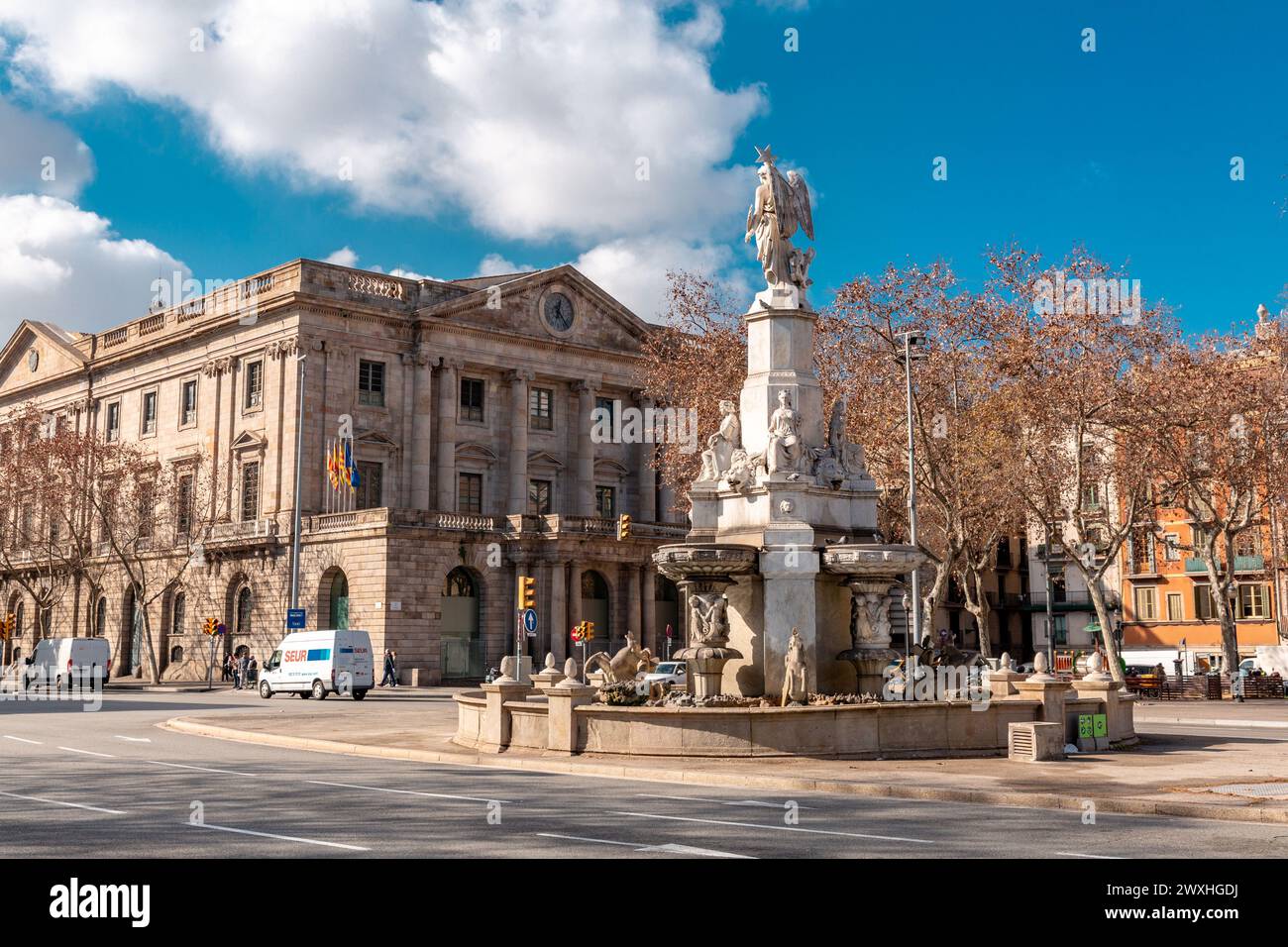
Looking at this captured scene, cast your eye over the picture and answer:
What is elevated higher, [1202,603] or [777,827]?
[1202,603]

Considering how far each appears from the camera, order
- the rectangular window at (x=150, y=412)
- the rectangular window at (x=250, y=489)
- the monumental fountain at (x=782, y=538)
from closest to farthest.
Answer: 1. the monumental fountain at (x=782, y=538)
2. the rectangular window at (x=250, y=489)
3. the rectangular window at (x=150, y=412)

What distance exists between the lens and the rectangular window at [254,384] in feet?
203

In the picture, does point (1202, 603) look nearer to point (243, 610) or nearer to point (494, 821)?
point (243, 610)

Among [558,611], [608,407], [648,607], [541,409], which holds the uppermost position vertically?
[608,407]

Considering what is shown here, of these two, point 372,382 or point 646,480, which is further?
point 646,480

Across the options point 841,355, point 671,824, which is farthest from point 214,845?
point 841,355

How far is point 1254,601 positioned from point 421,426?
144ft

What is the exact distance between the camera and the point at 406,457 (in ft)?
203

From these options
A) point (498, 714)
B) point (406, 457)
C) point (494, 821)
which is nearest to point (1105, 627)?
point (498, 714)

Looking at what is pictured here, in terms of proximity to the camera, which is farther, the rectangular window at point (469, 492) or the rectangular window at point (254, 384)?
the rectangular window at point (469, 492)

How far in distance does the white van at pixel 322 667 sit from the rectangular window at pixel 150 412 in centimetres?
2684

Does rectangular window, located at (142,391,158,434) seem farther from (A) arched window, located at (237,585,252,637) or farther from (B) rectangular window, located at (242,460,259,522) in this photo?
(A) arched window, located at (237,585,252,637)

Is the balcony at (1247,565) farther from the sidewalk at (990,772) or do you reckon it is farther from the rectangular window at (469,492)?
the sidewalk at (990,772)

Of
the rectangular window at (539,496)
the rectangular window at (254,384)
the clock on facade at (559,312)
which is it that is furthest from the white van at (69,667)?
the clock on facade at (559,312)
